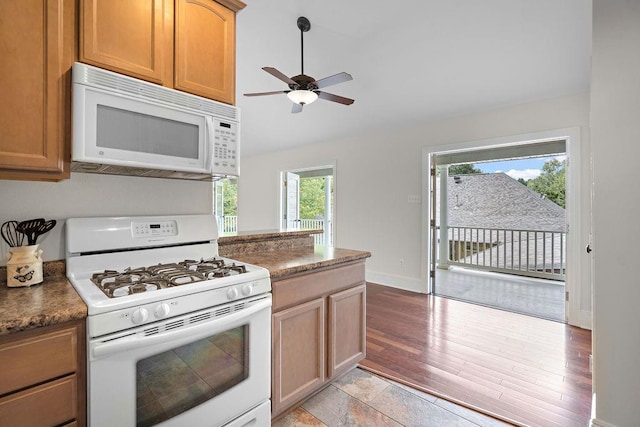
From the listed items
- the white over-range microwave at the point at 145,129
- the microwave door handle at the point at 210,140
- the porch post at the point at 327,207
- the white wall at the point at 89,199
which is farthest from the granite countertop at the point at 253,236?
the porch post at the point at 327,207

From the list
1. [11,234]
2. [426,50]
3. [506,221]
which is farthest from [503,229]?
[11,234]

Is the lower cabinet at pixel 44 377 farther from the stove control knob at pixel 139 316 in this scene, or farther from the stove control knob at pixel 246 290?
the stove control knob at pixel 246 290

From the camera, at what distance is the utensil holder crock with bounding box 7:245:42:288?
1261 mm

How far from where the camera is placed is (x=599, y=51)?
1.54m

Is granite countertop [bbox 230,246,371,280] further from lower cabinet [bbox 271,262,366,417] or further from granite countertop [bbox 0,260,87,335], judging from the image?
granite countertop [bbox 0,260,87,335]

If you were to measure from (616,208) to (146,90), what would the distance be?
2360 mm

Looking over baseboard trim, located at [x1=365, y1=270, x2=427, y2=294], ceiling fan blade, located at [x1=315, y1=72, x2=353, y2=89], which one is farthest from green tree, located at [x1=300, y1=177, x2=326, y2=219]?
ceiling fan blade, located at [x1=315, y1=72, x2=353, y2=89]

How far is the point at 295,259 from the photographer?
193 centimetres

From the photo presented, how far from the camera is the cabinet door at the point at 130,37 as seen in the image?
1.38 metres

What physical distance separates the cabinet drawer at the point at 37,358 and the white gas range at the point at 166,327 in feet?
0.19

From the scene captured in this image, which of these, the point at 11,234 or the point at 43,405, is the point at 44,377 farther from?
the point at 11,234

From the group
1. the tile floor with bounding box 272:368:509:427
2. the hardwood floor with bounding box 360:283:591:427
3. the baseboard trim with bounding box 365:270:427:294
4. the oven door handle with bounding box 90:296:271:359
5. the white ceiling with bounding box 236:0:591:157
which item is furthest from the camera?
the baseboard trim with bounding box 365:270:427:294

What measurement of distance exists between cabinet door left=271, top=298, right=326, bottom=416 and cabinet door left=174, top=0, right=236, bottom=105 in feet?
4.33

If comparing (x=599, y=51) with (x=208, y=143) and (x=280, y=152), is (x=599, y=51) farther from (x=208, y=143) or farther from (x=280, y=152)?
(x=280, y=152)
